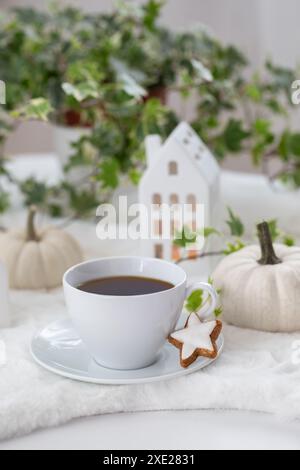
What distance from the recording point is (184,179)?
1008 mm

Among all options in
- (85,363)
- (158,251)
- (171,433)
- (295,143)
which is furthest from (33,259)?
(295,143)

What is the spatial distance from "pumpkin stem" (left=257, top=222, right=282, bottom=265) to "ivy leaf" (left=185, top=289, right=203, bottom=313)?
88mm

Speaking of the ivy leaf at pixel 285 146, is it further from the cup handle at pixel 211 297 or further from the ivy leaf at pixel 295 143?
the cup handle at pixel 211 297

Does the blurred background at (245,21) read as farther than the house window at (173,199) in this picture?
Yes

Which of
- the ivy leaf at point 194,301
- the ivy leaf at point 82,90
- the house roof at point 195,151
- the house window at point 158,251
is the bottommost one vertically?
the ivy leaf at point 194,301

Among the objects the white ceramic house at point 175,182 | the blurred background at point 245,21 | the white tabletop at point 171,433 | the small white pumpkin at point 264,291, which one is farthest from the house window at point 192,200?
the blurred background at point 245,21

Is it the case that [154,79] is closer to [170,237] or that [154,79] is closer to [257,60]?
[170,237]

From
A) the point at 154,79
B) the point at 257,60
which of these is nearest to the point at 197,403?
the point at 154,79

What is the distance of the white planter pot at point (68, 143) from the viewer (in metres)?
1.31

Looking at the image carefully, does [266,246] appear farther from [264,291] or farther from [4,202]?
[4,202]

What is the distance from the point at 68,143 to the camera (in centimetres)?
131

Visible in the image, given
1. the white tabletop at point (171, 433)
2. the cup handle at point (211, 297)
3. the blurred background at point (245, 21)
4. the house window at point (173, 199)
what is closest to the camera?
the white tabletop at point (171, 433)

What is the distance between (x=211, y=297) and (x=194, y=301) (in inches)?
2.9

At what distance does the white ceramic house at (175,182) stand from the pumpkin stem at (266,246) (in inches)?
5.5
